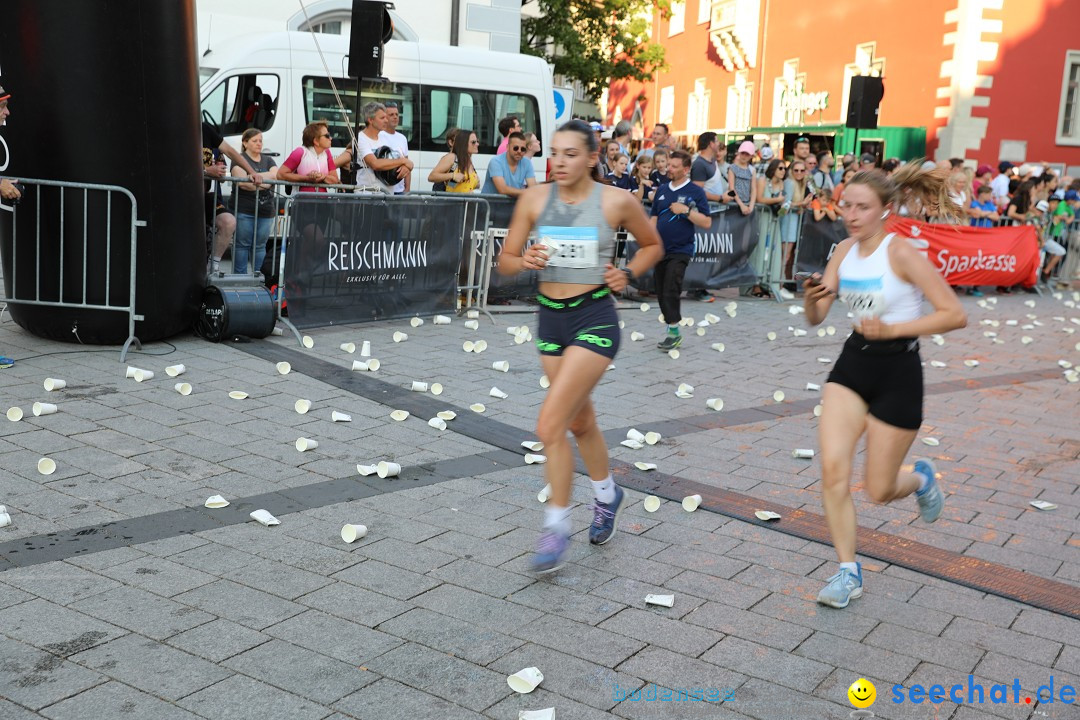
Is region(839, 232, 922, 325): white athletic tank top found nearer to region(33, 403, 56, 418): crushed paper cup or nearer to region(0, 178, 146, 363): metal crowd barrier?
region(33, 403, 56, 418): crushed paper cup

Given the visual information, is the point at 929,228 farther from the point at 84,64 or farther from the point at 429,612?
the point at 429,612

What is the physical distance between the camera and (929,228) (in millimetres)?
14805

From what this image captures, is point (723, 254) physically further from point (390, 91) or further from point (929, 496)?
point (929, 496)

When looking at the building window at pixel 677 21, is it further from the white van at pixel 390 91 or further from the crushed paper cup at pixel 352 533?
the crushed paper cup at pixel 352 533

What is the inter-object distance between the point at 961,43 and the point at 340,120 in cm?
1653

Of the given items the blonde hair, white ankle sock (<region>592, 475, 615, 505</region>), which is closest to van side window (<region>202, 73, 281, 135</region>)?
white ankle sock (<region>592, 475, 615, 505</region>)

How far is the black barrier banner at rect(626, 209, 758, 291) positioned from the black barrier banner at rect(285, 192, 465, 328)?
3.27 meters

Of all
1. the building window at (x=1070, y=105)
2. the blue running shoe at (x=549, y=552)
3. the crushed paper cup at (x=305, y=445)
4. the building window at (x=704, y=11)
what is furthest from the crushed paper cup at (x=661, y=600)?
the building window at (x=704, y=11)

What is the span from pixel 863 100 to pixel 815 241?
11.3 ft

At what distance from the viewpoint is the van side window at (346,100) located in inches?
593

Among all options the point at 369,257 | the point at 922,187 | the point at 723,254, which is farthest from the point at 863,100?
the point at 922,187

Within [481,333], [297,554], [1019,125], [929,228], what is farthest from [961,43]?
[297,554]

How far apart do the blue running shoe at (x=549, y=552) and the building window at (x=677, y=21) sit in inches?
1525

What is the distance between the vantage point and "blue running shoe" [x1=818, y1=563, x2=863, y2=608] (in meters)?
4.26
